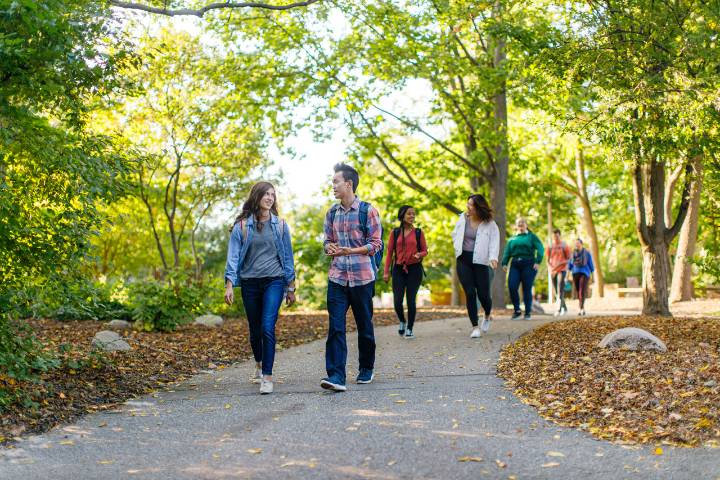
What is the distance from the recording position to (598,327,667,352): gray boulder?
30.5 feet

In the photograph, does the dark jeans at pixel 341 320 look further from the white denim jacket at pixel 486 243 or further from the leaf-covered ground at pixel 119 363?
the white denim jacket at pixel 486 243

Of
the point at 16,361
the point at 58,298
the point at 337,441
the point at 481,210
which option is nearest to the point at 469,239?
the point at 481,210

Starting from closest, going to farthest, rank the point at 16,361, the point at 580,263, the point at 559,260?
the point at 16,361 < the point at 580,263 < the point at 559,260

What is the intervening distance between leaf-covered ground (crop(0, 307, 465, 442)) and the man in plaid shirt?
1.92 metres

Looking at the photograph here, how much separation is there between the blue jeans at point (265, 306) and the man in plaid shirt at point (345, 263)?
0.49 metres

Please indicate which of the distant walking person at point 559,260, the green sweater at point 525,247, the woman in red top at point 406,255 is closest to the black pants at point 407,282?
the woman in red top at point 406,255

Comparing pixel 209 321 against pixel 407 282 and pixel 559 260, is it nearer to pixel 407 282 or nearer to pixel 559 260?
pixel 407 282

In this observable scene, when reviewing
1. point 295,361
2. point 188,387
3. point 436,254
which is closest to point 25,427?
point 188,387

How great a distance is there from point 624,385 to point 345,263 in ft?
8.77

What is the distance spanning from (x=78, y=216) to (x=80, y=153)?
1.80 feet

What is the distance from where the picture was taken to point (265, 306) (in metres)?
7.43

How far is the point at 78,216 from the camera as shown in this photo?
7.17m

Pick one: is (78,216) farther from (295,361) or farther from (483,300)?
(483,300)

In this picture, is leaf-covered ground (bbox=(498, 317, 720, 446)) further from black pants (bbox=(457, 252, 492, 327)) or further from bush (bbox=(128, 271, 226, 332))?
bush (bbox=(128, 271, 226, 332))
